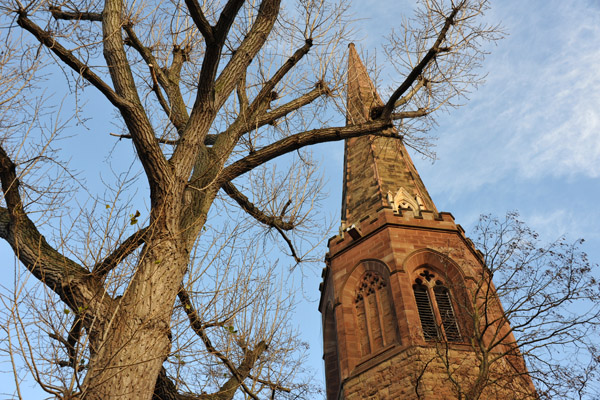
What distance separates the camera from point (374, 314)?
47.0 feet

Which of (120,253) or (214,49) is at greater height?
(214,49)

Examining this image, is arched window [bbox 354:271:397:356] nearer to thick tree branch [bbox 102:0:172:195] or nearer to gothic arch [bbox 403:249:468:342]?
gothic arch [bbox 403:249:468:342]

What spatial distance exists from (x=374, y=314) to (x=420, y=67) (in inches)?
351

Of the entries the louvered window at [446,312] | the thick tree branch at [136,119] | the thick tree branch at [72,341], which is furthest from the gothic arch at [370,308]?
the thick tree branch at [72,341]

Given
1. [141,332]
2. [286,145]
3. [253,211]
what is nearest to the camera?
[141,332]

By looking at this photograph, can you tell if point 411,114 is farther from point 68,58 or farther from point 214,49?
point 68,58

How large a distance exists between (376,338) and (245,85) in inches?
312

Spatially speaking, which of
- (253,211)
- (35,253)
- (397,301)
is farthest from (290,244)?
(397,301)

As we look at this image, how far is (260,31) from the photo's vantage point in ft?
20.6

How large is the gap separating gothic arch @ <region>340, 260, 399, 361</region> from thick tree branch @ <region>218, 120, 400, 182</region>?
8.12 metres

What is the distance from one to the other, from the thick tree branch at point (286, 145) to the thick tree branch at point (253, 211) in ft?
3.15

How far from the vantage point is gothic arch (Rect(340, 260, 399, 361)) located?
44.7ft

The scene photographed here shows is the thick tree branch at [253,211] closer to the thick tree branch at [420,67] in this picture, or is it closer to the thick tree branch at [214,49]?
the thick tree branch at [214,49]

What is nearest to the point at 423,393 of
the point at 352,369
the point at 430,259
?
the point at 352,369
